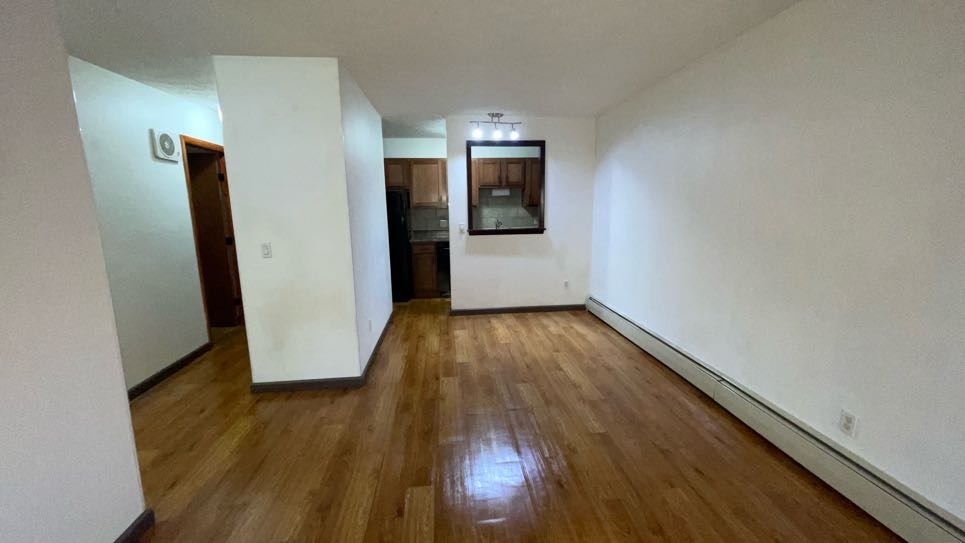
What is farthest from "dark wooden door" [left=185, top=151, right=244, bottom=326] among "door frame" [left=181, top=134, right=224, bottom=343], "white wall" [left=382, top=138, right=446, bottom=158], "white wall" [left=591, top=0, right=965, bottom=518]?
"white wall" [left=591, top=0, right=965, bottom=518]

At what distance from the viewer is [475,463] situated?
6.40 feet

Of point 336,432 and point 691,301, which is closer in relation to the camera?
point 336,432

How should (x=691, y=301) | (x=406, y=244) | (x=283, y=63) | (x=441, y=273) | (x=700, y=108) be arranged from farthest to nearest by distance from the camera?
(x=441, y=273)
(x=406, y=244)
(x=691, y=301)
(x=700, y=108)
(x=283, y=63)

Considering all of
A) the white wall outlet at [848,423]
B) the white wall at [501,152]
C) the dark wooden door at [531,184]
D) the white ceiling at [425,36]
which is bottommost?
the white wall outlet at [848,423]

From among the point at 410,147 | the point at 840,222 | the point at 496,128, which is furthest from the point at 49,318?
the point at 410,147

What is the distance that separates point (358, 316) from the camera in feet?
9.32

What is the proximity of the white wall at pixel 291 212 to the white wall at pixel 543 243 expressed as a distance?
201 centimetres

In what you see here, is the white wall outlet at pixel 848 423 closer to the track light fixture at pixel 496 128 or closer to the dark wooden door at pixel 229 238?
the track light fixture at pixel 496 128

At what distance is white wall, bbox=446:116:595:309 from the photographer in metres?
4.45

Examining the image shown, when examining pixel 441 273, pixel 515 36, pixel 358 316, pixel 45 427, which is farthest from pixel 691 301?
pixel 441 273

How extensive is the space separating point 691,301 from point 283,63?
349 cm

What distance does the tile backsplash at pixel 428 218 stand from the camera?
603 centimetres

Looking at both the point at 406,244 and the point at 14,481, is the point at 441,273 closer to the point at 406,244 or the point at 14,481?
the point at 406,244

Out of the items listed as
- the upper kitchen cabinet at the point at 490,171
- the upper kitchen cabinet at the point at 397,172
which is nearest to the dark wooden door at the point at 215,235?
the upper kitchen cabinet at the point at 397,172
